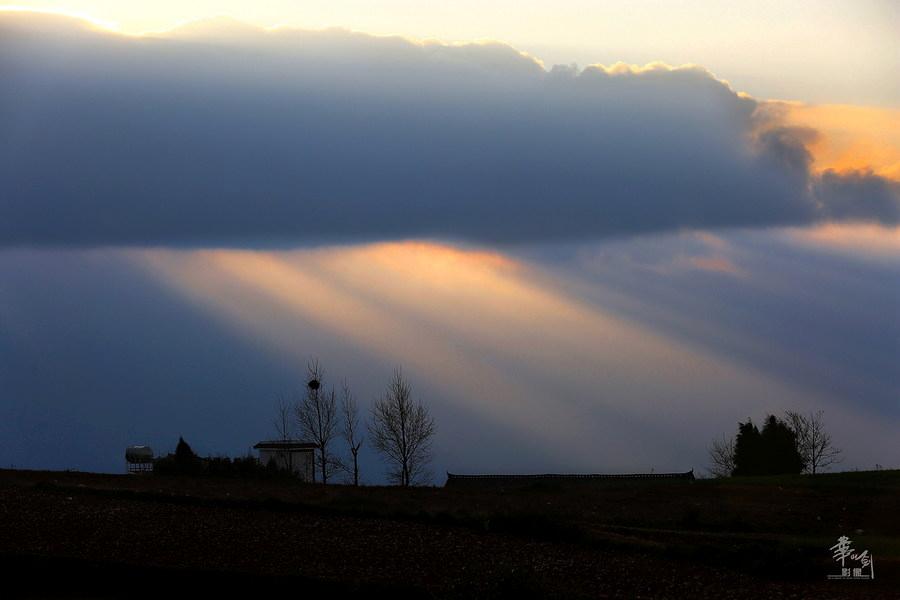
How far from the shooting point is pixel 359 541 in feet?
73.3

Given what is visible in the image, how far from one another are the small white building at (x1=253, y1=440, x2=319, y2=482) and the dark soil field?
17757 mm

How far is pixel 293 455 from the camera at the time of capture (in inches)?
1928

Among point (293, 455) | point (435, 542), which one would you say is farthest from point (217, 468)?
point (435, 542)

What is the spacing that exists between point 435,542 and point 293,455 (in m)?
27.8

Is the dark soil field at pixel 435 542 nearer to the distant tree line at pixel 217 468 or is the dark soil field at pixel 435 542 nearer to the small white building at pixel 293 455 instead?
the distant tree line at pixel 217 468

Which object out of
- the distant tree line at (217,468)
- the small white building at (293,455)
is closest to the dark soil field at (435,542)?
the distant tree line at (217,468)

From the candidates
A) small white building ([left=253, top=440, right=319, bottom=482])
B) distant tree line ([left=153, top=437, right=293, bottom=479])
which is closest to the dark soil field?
distant tree line ([left=153, top=437, right=293, bottom=479])

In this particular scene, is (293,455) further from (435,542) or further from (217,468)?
(435,542)

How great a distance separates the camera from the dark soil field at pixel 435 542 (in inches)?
751

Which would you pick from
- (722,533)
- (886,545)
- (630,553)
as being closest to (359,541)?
(630,553)

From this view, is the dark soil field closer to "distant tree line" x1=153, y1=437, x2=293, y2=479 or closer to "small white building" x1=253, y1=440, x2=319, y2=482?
"distant tree line" x1=153, y1=437, x2=293, y2=479

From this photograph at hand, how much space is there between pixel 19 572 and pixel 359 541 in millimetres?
6583

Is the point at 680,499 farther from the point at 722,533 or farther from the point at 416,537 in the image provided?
the point at 416,537

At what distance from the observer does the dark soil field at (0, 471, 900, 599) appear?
1908 cm
